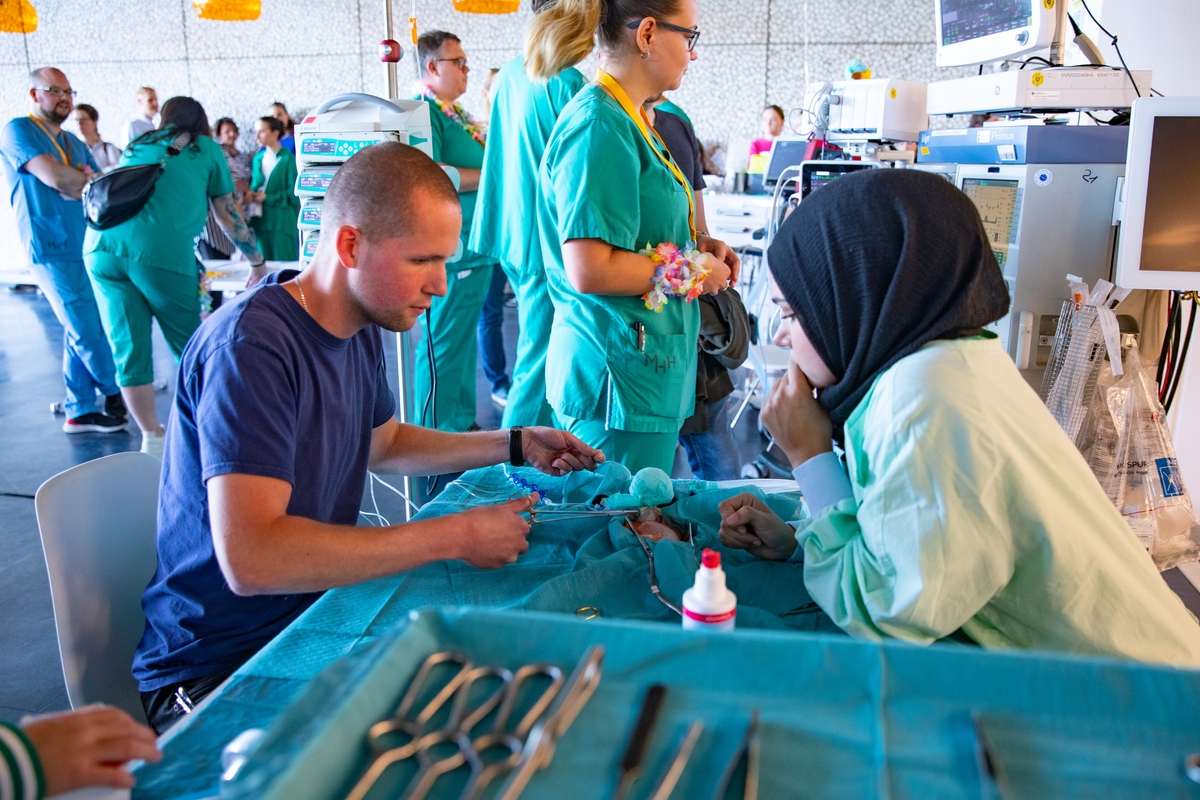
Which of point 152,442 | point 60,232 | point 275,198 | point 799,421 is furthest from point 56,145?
point 799,421

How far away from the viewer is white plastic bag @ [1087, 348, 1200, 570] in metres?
2.50

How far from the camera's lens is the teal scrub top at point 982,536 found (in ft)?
3.57

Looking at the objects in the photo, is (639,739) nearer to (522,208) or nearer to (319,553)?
(319,553)

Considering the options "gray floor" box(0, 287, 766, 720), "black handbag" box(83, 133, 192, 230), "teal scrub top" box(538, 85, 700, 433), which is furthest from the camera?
"black handbag" box(83, 133, 192, 230)

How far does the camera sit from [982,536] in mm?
1095

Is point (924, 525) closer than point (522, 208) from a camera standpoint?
Yes

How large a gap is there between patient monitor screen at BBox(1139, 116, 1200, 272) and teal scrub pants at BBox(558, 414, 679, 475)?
138 centimetres

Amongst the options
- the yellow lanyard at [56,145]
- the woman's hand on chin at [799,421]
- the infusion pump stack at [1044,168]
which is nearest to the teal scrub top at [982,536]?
the woman's hand on chin at [799,421]

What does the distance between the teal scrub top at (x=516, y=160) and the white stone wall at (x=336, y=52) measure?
Result: 239 inches

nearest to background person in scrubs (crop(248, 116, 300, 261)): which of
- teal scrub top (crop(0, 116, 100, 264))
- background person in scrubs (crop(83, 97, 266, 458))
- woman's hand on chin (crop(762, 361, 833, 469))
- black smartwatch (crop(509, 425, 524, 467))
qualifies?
teal scrub top (crop(0, 116, 100, 264))

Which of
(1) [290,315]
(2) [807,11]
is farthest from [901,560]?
(2) [807,11]

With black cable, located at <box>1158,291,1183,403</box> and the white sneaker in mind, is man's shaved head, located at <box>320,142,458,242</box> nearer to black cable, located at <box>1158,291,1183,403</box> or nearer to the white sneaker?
black cable, located at <box>1158,291,1183,403</box>

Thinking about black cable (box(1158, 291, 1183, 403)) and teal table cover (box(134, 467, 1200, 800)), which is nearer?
teal table cover (box(134, 467, 1200, 800))

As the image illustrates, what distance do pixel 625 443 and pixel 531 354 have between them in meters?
0.84
